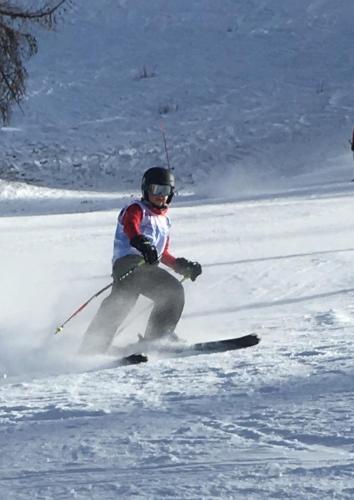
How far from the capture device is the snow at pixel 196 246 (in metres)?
3.78

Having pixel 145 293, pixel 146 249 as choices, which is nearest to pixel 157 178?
pixel 146 249

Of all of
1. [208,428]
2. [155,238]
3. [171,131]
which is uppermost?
[171,131]

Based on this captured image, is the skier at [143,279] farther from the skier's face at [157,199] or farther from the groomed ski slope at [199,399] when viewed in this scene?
the groomed ski slope at [199,399]

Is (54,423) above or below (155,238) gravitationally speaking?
below

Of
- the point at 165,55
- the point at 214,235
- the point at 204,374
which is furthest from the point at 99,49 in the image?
the point at 204,374

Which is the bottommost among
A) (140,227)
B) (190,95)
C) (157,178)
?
(140,227)

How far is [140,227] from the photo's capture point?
22.0 feet

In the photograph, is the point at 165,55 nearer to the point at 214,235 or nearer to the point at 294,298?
the point at 214,235

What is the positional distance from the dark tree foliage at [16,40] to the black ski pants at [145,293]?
712 centimetres

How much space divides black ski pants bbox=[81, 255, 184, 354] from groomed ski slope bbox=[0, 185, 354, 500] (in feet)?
1.21

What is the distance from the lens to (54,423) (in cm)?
434

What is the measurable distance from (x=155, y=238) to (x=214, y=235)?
6291mm

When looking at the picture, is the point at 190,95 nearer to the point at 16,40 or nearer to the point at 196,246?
the point at 16,40

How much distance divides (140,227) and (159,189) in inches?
11.8
